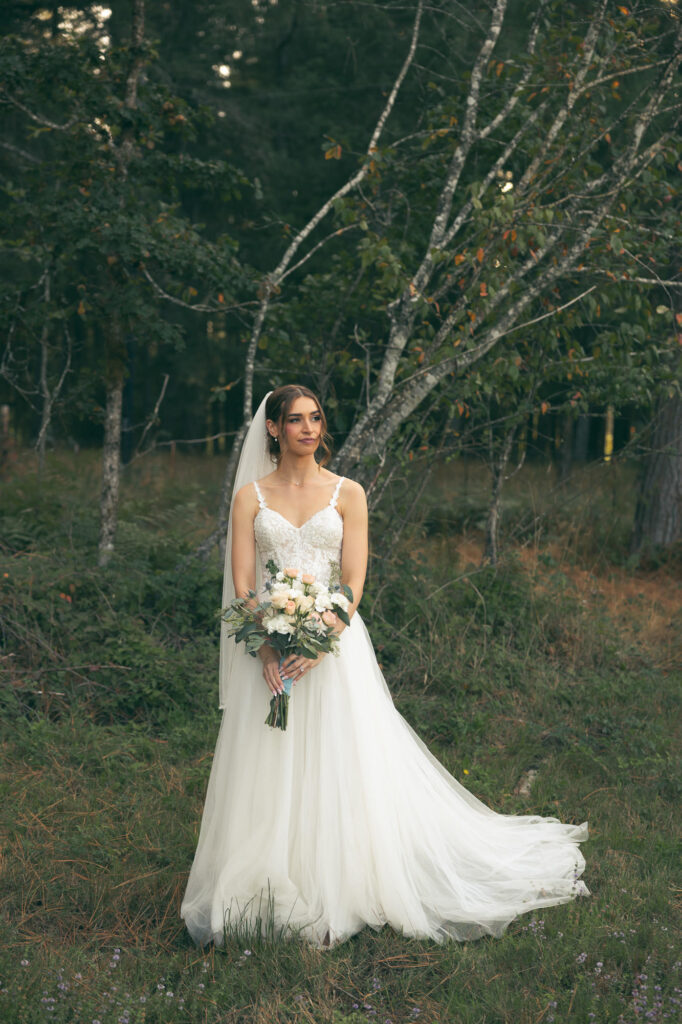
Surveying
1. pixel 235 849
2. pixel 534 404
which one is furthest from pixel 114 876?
pixel 534 404

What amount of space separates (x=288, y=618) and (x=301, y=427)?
0.86 metres

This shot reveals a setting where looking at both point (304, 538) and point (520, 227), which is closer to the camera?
point (304, 538)

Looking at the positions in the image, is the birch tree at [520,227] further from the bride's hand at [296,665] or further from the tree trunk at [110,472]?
the bride's hand at [296,665]

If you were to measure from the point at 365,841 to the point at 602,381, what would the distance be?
5271 millimetres

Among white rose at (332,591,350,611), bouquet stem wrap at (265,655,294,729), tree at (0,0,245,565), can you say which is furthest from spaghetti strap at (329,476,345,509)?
tree at (0,0,245,565)

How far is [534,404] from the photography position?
785 centimetres

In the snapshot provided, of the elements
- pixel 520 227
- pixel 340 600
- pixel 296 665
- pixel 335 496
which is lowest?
pixel 296 665

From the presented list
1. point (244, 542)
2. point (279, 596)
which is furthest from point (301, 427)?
point (279, 596)

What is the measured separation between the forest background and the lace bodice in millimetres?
1503

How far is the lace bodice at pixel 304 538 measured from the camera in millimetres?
3824

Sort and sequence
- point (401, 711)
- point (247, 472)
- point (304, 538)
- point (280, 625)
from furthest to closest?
point (401, 711), point (247, 472), point (304, 538), point (280, 625)

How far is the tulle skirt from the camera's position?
360cm

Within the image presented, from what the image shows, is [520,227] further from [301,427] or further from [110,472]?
[110,472]

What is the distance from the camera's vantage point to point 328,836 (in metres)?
3.65
